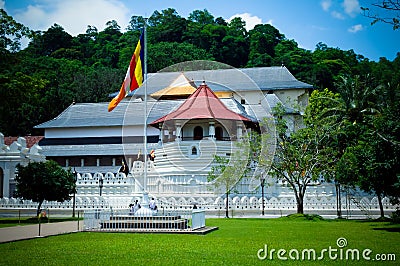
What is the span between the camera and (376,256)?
41.7 ft

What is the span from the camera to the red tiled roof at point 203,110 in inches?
1587

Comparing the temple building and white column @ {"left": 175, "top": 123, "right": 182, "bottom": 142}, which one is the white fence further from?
white column @ {"left": 175, "top": 123, "right": 182, "bottom": 142}

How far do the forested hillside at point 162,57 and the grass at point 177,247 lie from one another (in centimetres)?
4054

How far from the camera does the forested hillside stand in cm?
7100

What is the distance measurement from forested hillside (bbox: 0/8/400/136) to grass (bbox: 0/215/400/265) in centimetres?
4054

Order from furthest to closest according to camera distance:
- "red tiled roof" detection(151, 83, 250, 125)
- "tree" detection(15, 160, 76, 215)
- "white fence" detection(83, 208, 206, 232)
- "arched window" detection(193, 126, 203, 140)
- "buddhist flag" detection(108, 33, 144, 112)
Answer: "arched window" detection(193, 126, 203, 140) < "red tiled roof" detection(151, 83, 250, 125) < "tree" detection(15, 160, 76, 215) < "buddhist flag" detection(108, 33, 144, 112) < "white fence" detection(83, 208, 206, 232)

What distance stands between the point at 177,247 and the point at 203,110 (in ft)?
88.0

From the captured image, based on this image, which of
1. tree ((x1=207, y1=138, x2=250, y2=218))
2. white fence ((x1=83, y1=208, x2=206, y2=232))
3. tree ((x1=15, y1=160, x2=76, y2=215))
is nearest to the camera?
white fence ((x1=83, y1=208, x2=206, y2=232))

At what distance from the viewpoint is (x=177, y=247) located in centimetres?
1456

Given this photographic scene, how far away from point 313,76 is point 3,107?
61.4 metres

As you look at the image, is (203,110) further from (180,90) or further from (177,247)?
(177,247)

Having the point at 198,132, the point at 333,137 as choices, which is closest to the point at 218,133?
the point at 198,132

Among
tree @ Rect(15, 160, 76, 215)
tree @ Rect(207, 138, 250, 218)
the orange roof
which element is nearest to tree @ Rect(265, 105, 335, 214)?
tree @ Rect(207, 138, 250, 218)

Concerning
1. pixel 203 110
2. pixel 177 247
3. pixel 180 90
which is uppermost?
pixel 180 90
